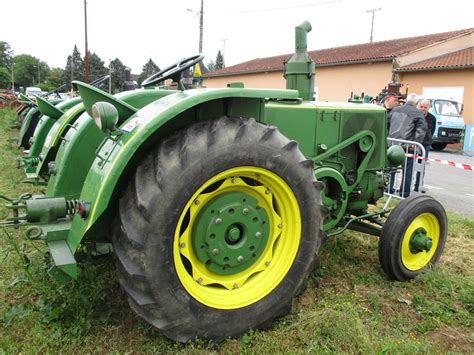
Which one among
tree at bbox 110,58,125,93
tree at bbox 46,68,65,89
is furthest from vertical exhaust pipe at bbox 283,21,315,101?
tree at bbox 46,68,65,89

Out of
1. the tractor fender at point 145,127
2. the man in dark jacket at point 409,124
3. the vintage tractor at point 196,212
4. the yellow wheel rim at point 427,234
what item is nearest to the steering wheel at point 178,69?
the vintage tractor at point 196,212

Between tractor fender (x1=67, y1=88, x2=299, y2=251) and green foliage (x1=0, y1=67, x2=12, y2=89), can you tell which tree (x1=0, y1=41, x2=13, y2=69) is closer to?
green foliage (x1=0, y1=67, x2=12, y2=89)

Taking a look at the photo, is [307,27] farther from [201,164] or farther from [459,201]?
[459,201]

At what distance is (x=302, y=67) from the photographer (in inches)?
148

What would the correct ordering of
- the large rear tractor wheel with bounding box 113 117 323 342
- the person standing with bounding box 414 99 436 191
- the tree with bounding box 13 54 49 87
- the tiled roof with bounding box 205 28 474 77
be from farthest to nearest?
1. the tree with bounding box 13 54 49 87
2. the tiled roof with bounding box 205 28 474 77
3. the person standing with bounding box 414 99 436 191
4. the large rear tractor wheel with bounding box 113 117 323 342

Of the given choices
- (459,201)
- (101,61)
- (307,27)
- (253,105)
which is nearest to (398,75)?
(459,201)

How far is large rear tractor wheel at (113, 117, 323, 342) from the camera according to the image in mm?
2121

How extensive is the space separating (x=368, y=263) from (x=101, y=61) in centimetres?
8197

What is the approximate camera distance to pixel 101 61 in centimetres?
7856

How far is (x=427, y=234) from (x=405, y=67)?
2030 cm

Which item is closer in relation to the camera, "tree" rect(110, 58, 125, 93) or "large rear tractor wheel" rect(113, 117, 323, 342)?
"large rear tractor wheel" rect(113, 117, 323, 342)

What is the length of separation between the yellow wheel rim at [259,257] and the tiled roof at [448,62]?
63.4 ft

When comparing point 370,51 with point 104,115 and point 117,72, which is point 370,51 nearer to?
point 104,115

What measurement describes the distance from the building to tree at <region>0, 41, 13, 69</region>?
83017 millimetres
